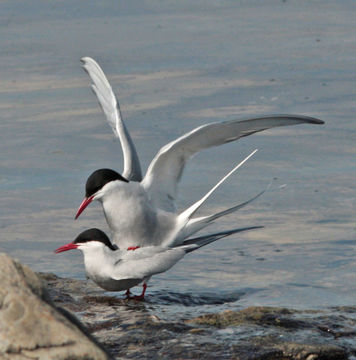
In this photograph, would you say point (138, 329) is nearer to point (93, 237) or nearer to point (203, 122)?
point (93, 237)

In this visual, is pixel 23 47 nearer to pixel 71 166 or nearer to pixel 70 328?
pixel 71 166

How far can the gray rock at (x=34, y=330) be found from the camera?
3.73m

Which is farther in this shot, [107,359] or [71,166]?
[71,166]

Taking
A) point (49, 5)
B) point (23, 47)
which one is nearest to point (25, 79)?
point (23, 47)

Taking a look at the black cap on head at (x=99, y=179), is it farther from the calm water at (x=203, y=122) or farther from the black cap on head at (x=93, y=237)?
the calm water at (x=203, y=122)

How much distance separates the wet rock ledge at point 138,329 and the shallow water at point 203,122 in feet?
1.36

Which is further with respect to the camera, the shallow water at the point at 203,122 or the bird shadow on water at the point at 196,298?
the shallow water at the point at 203,122

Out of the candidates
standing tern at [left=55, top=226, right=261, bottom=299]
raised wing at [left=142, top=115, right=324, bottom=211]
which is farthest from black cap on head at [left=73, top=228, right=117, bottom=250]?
raised wing at [left=142, top=115, right=324, bottom=211]

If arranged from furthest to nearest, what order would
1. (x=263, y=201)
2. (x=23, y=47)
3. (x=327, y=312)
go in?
1. (x=23, y=47)
2. (x=263, y=201)
3. (x=327, y=312)

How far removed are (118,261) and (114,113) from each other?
1.82 m

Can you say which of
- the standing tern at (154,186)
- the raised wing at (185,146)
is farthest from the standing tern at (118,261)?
the raised wing at (185,146)

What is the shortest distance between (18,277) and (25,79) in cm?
773

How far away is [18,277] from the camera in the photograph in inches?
155

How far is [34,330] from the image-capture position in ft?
12.3
